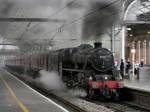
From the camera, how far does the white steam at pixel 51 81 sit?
21038mm

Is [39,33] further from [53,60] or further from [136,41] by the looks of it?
[136,41]

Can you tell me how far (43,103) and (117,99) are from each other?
4026mm

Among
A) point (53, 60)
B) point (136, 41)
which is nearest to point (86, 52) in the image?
point (53, 60)

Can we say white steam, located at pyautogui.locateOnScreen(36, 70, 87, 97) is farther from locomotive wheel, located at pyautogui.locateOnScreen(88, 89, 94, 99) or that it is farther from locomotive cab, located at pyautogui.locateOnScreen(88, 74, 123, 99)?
locomotive cab, located at pyautogui.locateOnScreen(88, 74, 123, 99)

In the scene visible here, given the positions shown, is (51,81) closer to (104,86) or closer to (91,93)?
(91,93)

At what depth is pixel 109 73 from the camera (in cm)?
1650

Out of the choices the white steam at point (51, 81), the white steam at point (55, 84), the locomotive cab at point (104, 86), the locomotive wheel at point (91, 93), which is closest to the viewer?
the locomotive cab at point (104, 86)

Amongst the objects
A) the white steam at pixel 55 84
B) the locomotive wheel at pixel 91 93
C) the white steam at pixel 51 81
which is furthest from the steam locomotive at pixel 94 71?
the white steam at pixel 51 81

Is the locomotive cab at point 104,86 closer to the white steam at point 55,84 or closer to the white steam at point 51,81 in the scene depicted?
the white steam at point 55,84

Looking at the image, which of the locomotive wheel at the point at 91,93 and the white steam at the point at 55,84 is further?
the white steam at the point at 55,84

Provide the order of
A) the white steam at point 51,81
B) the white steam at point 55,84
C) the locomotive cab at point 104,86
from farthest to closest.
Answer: the white steam at point 51,81
the white steam at point 55,84
the locomotive cab at point 104,86

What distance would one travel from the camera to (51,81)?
22.6 metres

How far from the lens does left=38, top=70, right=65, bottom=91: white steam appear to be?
21038 millimetres

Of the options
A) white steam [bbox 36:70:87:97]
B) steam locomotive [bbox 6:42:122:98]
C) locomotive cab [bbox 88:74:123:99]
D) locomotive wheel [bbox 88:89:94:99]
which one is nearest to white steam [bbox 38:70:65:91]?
white steam [bbox 36:70:87:97]
